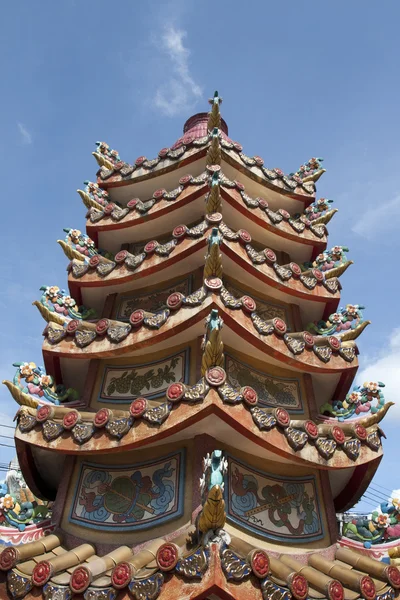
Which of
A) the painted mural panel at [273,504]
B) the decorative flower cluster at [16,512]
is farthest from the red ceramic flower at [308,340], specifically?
the decorative flower cluster at [16,512]

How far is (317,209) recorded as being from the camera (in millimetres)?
15023

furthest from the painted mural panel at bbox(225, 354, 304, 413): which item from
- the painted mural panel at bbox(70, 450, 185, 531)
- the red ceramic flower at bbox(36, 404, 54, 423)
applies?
the red ceramic flower at bbox(36, 404, 54, 423)

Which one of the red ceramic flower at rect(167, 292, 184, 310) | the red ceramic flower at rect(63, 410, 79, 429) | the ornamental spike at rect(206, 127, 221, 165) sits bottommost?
the red ceramic flower at rect(63, 410, 79, 429)

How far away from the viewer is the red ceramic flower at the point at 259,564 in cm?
638

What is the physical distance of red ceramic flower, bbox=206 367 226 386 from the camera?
25.3 ft

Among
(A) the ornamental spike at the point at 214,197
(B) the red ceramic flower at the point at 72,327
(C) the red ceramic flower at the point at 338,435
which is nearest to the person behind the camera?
(C) the red ceramic flower at the point at 338,435

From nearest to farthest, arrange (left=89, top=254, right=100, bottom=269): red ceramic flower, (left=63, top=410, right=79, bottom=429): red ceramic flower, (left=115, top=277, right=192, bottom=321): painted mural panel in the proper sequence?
(left=63, top=410, right=79, bottom=429): red ceramic flower, (left=115, top=277, right=192, bottom=321): painted mural panel, (left=89, top=254, right=100, bottom=269): red ceramic flower

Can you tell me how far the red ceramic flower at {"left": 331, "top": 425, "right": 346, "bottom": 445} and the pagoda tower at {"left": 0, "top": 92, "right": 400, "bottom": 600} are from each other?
3.7 inches

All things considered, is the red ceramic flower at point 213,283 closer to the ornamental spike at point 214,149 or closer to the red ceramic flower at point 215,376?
the red ceramic flower at point 215,376

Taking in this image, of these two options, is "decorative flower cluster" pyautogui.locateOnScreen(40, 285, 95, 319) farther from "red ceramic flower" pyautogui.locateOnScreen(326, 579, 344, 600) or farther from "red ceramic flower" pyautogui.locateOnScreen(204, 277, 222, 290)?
"red ceramic flower" pyautogui.locateOnScreen(326, 579, 344, 600)

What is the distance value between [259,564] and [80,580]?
2283 mm

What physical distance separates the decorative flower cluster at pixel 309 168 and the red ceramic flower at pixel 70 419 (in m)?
10.6

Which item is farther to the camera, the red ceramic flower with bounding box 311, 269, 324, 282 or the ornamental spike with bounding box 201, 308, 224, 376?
the red ceramic flower with bounding box 311, 269, 324, 282

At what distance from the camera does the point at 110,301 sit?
40.2 ft
